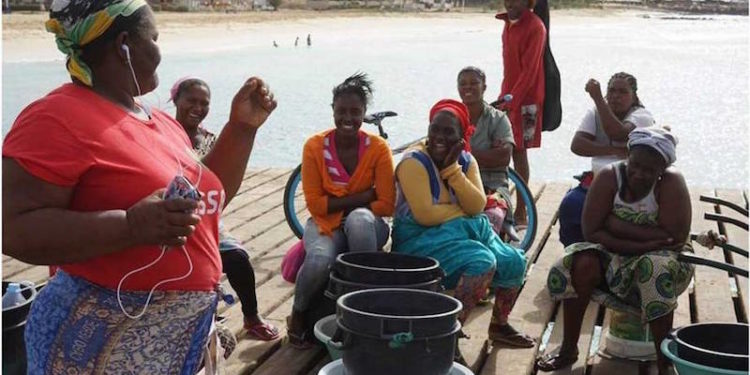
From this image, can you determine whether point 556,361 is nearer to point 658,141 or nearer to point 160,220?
point 658,141

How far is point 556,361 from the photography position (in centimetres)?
352

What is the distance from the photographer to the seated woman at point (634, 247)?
3.37 meters

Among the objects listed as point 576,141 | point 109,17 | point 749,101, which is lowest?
point 749,101

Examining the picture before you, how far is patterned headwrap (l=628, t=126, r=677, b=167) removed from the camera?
339 centimetres

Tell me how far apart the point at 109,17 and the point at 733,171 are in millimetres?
9725

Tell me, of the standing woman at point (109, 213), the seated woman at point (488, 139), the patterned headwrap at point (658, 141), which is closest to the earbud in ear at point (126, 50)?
the standing woman at point (109, 213)

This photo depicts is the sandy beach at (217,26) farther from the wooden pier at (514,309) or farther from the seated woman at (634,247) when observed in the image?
the seated woman at (634,247)

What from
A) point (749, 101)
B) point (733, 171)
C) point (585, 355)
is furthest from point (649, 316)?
point (749, 101)

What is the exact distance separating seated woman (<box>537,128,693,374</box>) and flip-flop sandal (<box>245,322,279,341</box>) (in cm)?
101

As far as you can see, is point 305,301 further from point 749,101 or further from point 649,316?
point 749,101

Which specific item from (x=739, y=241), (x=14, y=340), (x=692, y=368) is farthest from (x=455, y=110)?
(x=739, y=241)

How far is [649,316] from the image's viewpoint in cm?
335

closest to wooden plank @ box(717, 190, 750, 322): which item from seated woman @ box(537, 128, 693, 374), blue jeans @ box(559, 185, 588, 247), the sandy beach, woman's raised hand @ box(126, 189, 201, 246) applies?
blue jeans @ box(559, 185, 588, 247)

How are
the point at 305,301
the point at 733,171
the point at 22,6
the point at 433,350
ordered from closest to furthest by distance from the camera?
the point at 433,350, the point at 305,301, the point at 733,171, the point at 22,6
